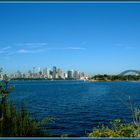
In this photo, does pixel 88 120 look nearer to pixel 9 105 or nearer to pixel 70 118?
pixel 70 118

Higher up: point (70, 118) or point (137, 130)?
point (137, 130)

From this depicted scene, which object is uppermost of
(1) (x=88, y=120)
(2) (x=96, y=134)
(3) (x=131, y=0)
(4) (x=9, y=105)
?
(3) (x=131, y=0)

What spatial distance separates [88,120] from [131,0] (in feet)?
47.3

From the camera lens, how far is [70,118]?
18.7 metres

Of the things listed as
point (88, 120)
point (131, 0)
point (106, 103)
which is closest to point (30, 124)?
point (131, 0)

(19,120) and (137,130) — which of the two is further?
(19,120)

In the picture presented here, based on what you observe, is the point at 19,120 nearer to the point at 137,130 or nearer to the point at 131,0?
the point at 137,130

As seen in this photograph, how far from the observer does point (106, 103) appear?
2567 centimetres

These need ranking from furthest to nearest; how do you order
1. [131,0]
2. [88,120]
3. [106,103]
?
[106,103], [88,120], [131,0]

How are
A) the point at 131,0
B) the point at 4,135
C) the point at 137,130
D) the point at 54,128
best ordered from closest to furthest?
the point at 131,0 → the point at 137,130 → the point at 4,135 → the point at 54,128

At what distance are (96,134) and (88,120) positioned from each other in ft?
44.5

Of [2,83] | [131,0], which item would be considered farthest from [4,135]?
[131,0]

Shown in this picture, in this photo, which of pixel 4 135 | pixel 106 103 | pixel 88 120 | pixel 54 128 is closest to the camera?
pixel 4 135

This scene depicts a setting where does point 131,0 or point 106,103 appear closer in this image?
point 131,0
